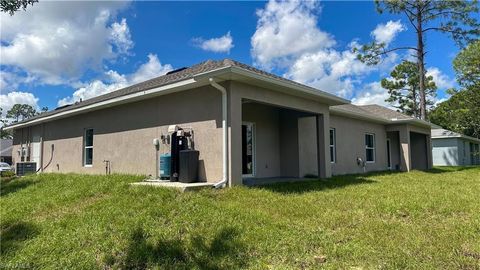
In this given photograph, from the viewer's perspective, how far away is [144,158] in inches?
424

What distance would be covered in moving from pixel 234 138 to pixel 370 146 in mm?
11660

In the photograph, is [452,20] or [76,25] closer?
[76,25]

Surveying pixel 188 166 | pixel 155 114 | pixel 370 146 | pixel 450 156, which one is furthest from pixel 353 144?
pixel 450 156

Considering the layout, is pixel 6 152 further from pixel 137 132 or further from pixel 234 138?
pixel 234 138

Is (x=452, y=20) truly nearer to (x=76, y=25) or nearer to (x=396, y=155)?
(x=396, y=155)

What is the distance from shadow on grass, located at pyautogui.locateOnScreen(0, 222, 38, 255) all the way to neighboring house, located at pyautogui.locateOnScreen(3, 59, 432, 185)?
400 centimetres

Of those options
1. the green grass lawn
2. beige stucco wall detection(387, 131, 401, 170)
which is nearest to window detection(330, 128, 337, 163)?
the green grass lawn

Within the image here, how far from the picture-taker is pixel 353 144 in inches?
632

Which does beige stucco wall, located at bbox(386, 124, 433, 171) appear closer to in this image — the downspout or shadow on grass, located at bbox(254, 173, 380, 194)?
shadow on grass, located at bbox(254, 173, 380, 194)

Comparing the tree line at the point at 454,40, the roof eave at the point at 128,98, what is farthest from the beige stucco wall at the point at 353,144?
the roof eave at the point at 128,98

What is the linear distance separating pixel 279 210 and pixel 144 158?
5.76 metres

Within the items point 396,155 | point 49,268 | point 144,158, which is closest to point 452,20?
point 396,155

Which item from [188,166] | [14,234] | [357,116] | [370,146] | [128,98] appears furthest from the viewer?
[370,146]

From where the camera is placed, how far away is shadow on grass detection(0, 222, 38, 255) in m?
5.53
